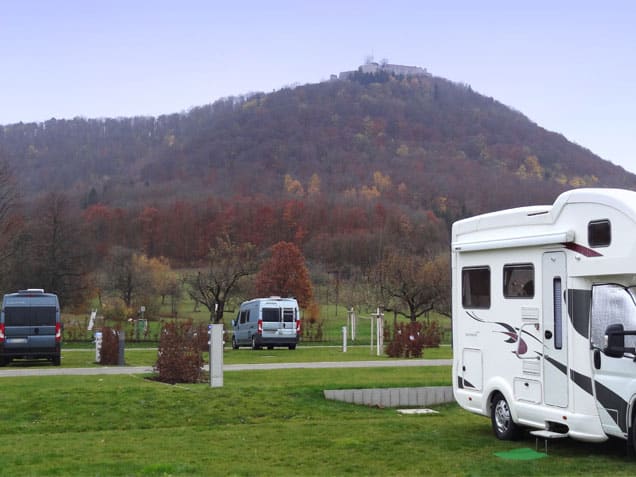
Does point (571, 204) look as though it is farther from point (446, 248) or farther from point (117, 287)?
point (446, 248)

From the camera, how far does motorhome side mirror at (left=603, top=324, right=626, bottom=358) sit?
903cm

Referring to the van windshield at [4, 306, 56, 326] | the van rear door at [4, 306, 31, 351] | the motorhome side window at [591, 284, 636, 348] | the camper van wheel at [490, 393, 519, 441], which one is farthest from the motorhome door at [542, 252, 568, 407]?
the van rear door at [4, 306, 31, 351]

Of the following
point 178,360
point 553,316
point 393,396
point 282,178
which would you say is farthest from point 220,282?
point 282,178

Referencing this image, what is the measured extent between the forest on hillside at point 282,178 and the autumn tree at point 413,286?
2.68 metres

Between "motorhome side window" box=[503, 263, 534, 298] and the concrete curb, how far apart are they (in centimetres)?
533

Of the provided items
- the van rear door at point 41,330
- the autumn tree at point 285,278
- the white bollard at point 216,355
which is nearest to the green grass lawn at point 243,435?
the white bollard at point 216,355

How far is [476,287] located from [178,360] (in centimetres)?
851

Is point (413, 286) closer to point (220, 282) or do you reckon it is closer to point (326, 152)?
point (220, 282)

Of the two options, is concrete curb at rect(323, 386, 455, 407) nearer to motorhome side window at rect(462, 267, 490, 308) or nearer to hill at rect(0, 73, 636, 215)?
motorhome side window at rect(462, 267, 490, 308)

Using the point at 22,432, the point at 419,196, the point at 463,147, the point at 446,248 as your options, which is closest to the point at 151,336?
the point at 22,432

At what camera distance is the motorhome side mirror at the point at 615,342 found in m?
9.03

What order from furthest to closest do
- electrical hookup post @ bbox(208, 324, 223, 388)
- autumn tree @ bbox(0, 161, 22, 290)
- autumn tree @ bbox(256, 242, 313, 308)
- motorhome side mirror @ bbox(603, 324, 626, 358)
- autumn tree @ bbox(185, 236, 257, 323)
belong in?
autumn tree @ bbox(256, 242, 313, 308)
autumn tree @ bbox(185, 236, 257, 323)
autumn tree @ bbox(0, 161, 22, 290)
electrical hookup post @ bbox(208, 324, 223, 388)
motorhome side mirror @ bbox(603, 324, 626, 358)

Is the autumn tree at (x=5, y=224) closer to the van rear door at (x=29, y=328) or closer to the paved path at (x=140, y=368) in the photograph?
the van rear door at (x=29, y=328)

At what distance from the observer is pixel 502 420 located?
1141 cm
